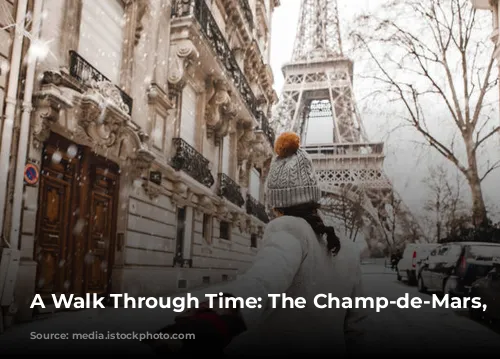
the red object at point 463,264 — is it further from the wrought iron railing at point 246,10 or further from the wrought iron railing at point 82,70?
the wrought iron railing at point 246,10

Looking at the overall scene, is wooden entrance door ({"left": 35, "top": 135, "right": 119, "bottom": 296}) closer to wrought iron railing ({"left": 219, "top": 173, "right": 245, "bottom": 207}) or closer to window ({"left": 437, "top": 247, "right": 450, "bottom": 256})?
wrought iron railing ({"left": 219, "top": 173, "right": 245, "bottom": 207})

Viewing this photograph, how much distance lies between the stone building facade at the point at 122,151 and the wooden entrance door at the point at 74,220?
0.08 feet

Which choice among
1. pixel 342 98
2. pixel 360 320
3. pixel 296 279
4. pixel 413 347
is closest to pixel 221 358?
pixel 296 279

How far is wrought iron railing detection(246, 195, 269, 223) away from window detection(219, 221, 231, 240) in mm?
3026

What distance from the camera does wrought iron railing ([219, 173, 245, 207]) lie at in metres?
17.2

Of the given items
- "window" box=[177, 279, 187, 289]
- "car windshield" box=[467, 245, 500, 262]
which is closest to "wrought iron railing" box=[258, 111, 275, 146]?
"window" box=[177, 279, 187, 289]

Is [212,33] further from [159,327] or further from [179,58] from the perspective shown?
[159,327]

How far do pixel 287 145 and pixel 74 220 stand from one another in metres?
7.71

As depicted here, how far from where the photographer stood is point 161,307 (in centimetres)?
912

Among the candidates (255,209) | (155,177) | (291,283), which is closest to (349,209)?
(255,209)

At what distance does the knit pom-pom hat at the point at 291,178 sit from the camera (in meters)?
1.69

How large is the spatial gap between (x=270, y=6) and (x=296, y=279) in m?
31.1

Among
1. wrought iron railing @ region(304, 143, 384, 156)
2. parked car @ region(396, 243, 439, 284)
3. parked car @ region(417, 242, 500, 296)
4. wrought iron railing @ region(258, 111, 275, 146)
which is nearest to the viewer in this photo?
parked car @ region(417, 242, 500, 296)

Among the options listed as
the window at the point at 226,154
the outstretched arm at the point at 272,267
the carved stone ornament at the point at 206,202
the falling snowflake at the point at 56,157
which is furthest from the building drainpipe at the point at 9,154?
the window at the point at 226,154
